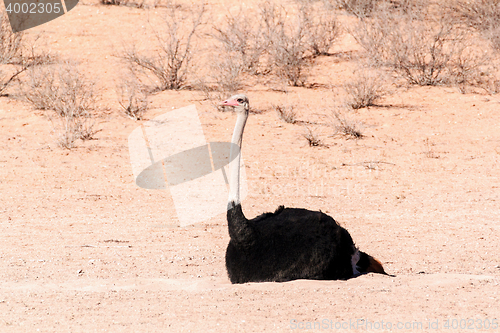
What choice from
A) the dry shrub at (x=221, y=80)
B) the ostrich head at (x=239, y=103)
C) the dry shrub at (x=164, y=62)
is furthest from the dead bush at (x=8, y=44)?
the ostrich head at (x=239, y=103)

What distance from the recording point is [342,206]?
27.2 feet

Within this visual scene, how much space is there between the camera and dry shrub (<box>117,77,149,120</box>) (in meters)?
12.9

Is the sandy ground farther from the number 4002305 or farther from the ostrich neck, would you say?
the number 4002305

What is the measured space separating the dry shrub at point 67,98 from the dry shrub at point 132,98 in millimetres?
600

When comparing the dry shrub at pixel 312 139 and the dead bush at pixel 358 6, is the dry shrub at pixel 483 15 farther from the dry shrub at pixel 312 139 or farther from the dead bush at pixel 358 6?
the dry shrub at pixel 312 139

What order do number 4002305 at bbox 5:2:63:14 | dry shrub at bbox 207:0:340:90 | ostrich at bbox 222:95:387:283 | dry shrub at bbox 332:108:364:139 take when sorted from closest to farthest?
ostrich at bbox 222:95:387:283, dry shrub at bbox 332:108:364:139, dry shrub at bbox 207:0:340:90, number 4002305 at bbox 5:2:63:14

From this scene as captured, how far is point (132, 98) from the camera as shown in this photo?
13.2 m

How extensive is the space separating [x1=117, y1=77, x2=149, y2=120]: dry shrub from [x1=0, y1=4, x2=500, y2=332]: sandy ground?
205 millimetres

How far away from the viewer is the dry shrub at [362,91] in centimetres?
1323

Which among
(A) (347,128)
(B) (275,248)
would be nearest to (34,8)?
(A) (347,128)

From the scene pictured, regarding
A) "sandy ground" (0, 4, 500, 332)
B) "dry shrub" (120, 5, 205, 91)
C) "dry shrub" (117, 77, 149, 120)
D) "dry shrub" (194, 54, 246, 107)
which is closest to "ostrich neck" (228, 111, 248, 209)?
"sandy ground" (0, 4, 500, 332)

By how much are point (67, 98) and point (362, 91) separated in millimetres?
5894

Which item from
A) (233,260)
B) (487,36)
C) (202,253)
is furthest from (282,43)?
(233,260)

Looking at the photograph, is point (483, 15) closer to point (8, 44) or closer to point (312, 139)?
point (312, 139)
